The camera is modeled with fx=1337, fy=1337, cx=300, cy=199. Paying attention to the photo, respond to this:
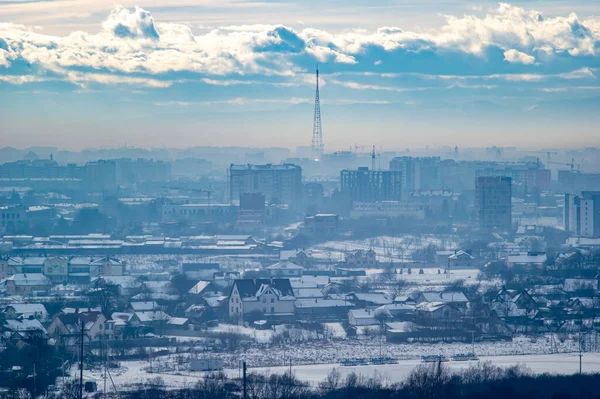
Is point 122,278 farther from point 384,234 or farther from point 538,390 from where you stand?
point 384,234

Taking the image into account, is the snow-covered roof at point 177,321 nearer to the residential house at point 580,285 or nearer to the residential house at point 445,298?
the residential house at point 445,298

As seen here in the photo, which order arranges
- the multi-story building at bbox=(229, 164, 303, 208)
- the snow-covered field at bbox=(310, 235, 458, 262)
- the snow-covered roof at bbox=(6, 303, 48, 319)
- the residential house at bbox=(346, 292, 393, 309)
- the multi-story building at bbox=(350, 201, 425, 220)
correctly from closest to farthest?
the snow-covered roof at bbox=(6, 303, 48, 319) < the residential house at bbox=(346, 292, 393, 309) < the snow-covered field at bbox=(310, 235, 458, 262) < the multi-story building at bbox=(350, 201, 425, 220) < the multi-story building at bbox=(229, 164, 303, 208)

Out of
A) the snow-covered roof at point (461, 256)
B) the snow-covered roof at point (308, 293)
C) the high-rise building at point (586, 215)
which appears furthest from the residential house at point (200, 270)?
the high-rise building at point (586, 215)

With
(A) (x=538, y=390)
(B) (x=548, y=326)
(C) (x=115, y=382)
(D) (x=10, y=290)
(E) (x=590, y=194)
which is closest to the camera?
(A) (x=538, y=390)

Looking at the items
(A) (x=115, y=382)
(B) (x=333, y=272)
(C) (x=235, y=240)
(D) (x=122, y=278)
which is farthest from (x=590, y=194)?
(A) (x=115, y=382)

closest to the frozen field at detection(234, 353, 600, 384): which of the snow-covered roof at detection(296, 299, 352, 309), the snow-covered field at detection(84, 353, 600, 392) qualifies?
the snow-covered field at detection(84, 353, 600, 392)

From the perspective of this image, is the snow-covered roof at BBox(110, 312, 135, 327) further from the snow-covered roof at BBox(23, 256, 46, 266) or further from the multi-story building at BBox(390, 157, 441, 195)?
the multi-story building at BBox(390, 157, 441, 195)

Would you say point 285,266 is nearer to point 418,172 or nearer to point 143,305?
point 143,305
